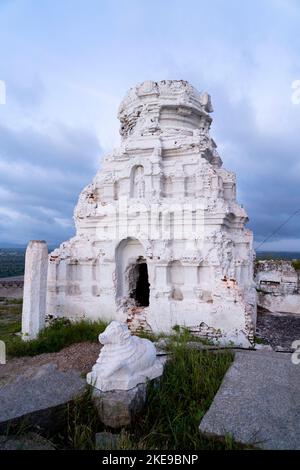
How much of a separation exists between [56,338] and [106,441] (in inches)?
192

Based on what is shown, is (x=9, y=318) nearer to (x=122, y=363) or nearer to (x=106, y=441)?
(x=122, y=363)

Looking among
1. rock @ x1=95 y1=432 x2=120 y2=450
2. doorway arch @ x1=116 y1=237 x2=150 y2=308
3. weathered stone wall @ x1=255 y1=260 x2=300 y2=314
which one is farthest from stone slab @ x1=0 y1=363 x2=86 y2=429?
weathered stone wall @ x1=255 y1=260 x2=300 y2=314

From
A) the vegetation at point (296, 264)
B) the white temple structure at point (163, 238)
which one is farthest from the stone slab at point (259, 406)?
the vegetation at point (296, 264)

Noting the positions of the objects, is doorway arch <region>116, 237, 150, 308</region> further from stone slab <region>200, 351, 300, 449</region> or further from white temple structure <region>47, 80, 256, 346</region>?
stone slab <region>200, 351, 300, 449</region>

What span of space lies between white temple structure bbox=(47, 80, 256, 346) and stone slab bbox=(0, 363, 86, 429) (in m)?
3.92

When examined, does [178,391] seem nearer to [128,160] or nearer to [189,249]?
[189,249]

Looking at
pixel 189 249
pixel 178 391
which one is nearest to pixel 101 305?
pixel 189 249

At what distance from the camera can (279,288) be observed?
39.0 feet

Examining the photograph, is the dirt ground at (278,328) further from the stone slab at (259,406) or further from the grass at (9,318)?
the grass at (9,318)

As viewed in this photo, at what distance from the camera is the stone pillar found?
7.79 meters

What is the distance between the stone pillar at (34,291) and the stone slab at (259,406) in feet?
16.6

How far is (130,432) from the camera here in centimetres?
347

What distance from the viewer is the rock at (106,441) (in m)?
2.99

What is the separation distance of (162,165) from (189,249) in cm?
252
